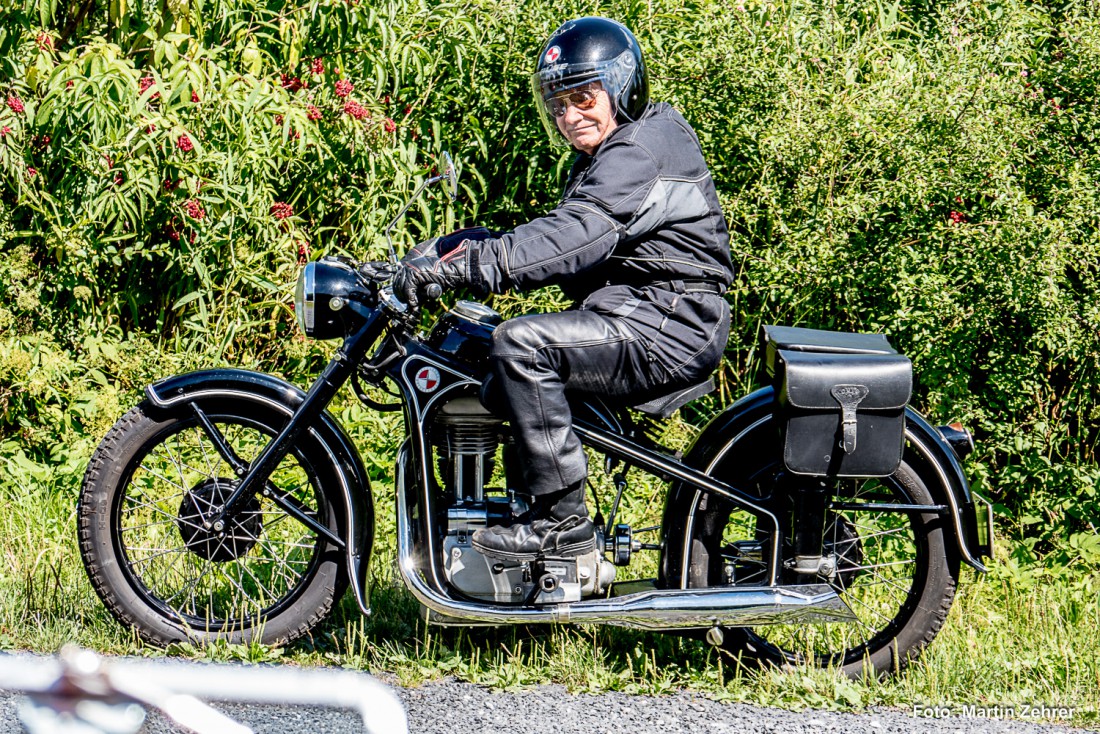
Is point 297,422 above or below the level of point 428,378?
below

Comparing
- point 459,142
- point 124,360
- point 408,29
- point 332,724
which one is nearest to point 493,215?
point 459,142

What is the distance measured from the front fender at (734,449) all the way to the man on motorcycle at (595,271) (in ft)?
0.77

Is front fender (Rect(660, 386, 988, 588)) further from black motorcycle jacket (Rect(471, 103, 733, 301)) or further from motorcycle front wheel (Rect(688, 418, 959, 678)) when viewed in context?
black motorcycle jacket (Rect(471, 103, 733, 301))

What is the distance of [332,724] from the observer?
3805 mm

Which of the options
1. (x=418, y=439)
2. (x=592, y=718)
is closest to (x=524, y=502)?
(x=418, y=439)

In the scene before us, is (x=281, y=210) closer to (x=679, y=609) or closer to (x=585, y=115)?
(x=585, y=115)

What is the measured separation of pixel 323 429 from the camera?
4.27 metres

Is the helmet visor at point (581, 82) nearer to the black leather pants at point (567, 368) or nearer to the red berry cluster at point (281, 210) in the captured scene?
the black leather pants at point (567, 368)

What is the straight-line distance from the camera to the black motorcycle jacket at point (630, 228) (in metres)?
3.86

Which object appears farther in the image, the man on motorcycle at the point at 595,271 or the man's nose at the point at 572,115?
the man's nose at the point at 572,115

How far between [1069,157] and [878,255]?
936mm

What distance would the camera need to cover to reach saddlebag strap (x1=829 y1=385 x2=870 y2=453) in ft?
12.8

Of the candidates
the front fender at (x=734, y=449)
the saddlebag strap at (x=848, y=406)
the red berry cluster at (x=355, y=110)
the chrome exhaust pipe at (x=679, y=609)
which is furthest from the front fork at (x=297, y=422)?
the red berry cluster at (x=355, y=110)

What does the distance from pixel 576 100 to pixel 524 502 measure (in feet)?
4.34
